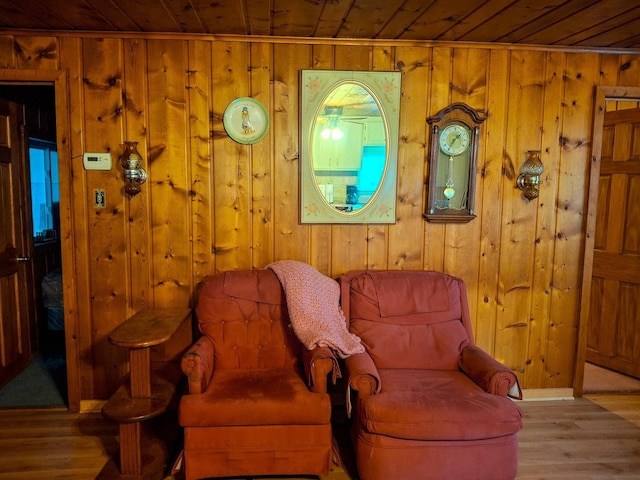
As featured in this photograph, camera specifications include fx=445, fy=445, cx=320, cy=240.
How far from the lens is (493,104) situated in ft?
9.53

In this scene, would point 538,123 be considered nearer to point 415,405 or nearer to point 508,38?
point 508,38

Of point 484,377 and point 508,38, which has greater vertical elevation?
point 508,38

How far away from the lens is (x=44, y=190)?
4.44 m

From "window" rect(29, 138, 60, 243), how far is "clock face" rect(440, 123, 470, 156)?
3511 millimetres

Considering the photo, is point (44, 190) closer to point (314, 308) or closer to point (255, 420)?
point (314, 308)

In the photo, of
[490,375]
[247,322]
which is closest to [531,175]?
[490,375]

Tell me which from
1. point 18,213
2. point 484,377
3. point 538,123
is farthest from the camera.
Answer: point 18,213

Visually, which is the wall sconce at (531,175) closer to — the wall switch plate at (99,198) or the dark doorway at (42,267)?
the wall switch plate at (99,198)

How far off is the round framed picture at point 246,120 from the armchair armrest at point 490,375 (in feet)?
5.94

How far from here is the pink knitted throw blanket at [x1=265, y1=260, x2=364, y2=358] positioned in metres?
2.37

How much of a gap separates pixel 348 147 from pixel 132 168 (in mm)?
1325

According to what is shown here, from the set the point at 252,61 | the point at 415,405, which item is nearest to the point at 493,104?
the point at 252,61

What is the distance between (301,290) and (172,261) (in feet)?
2.95

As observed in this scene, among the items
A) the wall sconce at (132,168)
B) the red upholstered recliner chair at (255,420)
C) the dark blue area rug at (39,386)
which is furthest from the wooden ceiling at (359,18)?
the dark blue area rug at (39,386)
